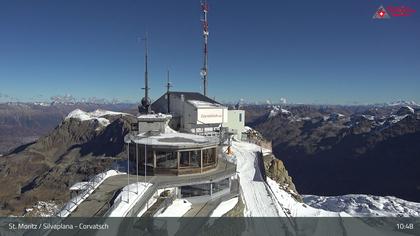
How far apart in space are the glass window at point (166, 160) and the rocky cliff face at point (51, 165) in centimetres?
5287

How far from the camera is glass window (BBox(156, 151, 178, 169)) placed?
938 inches

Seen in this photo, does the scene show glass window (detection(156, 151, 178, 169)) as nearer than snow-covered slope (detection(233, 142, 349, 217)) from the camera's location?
Yes

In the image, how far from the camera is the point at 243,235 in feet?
70.9

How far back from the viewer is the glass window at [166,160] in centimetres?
2383

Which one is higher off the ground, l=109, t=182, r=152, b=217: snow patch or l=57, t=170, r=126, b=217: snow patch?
l=109, t=182, r=152, b=217: snow patch

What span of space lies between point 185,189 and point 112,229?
7.22 m

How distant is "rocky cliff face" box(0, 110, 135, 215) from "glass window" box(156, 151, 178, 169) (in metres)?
52.9

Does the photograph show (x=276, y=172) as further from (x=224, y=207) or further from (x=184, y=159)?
(x=184, y=159)

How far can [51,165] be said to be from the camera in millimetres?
158625

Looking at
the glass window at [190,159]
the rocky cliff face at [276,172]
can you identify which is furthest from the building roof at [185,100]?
the glass window at [190,159]

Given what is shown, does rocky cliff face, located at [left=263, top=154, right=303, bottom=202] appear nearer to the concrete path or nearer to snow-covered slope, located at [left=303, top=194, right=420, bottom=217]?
the concrete path

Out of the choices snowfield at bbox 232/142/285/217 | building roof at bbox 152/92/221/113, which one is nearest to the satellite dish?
building roof at bbox 152/92/221/113

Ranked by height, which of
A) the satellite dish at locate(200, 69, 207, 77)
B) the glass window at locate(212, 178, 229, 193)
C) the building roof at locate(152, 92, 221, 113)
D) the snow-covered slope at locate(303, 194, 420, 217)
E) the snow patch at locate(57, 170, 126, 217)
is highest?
the satellite dish at locate(200, 69, 207, 77)

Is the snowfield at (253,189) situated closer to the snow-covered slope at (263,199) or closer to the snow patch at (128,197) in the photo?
the snow-covered slope at (263,199)
